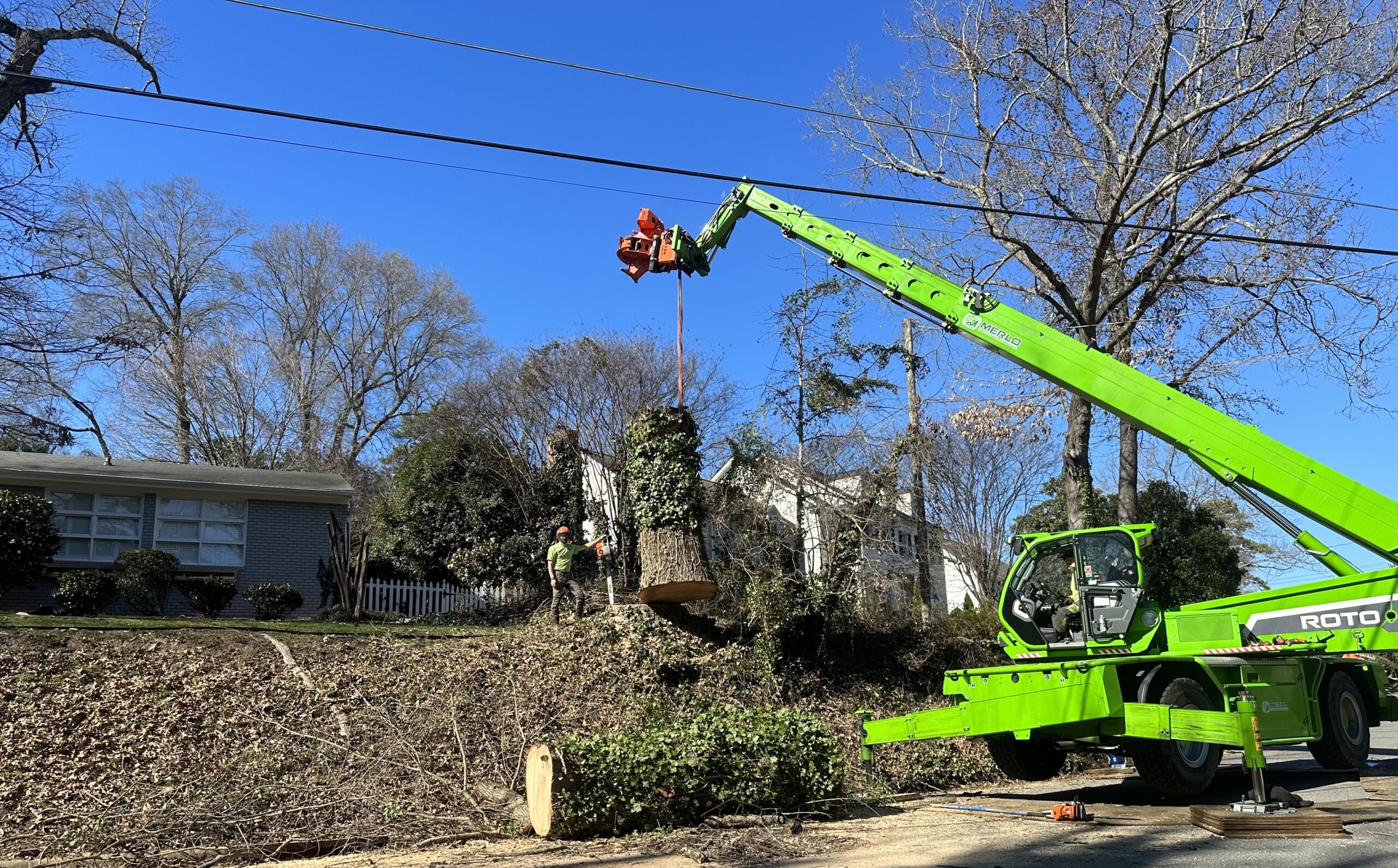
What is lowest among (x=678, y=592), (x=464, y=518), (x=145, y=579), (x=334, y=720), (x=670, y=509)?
(x=334, y=720)

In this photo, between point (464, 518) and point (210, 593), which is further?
point (464, 518)

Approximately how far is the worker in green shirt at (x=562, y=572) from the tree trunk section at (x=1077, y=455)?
8671 mm

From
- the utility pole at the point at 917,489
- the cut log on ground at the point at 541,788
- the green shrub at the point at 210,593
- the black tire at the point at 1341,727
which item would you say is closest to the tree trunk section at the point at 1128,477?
the utility pole at the point at 917,489

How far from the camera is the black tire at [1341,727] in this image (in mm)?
10984

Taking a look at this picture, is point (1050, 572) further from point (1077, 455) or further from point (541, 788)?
point (1077, 455)

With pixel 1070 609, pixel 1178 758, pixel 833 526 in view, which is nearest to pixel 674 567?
pixel 833 526

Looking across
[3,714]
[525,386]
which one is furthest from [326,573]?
[3,714]

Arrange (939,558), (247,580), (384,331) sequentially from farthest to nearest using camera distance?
(384,331)
(939,558)
(247,580)

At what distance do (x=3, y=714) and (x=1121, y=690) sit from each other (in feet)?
35.4

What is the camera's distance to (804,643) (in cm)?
1428

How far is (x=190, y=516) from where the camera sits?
67.6 ft

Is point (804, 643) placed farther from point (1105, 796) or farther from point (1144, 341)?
point (1144, 341)

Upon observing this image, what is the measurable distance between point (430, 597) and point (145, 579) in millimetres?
5311

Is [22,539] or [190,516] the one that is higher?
[190,516]
